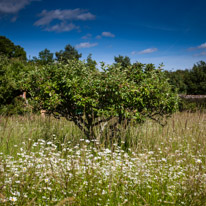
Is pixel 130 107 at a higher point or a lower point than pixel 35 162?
higher

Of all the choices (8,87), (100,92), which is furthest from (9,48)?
(100,92)

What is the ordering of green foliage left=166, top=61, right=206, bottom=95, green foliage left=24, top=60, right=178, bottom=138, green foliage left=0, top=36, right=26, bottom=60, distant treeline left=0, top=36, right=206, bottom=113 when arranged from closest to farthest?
green foliage left=24, top=60, right=178, bottom=138 < distant treeline left=0, top=36, right=206, bottom=113 < green foliage left=166, top=61, right=206, bottom=95 < green foliage left=0, top=36, right=26, bottom=60

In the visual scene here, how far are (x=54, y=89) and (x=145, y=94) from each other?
8.33 ft

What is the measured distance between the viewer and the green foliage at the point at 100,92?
5.50 meters

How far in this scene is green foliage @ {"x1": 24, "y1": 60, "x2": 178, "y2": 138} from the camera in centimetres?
550

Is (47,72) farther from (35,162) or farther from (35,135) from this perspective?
(35,162)

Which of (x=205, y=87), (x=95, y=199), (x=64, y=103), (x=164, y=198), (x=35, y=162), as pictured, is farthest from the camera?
(x=205, y=87)

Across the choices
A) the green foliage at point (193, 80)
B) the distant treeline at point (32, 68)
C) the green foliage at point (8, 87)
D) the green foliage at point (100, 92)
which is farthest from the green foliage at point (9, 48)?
the green foliage at point (100, 92)

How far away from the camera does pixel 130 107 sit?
237 inches

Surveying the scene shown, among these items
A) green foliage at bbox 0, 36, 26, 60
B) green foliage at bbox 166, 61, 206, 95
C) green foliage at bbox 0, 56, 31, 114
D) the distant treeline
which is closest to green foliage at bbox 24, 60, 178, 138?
the distant treeline

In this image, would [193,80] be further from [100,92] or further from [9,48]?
[9,48]

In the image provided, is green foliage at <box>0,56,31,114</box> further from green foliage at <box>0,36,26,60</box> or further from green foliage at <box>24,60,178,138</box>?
green foliage at <box>0,36,26,60</box>

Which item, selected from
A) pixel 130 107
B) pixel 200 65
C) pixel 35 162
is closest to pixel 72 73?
pixel 130 107

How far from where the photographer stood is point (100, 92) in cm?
562
